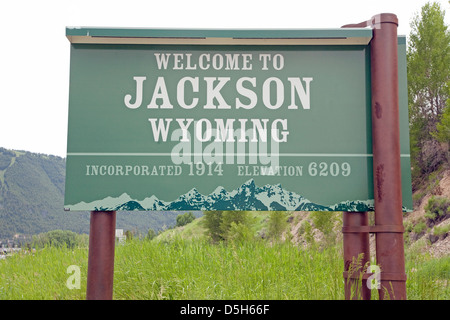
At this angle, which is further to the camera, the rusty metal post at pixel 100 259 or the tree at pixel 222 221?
the tree at pixel 222 221

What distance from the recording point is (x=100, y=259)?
3975mm

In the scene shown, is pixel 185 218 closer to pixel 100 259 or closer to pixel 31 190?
pixel 100 259

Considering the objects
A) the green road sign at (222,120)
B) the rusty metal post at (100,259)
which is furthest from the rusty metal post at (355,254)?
the rusty metal post at (100,259)

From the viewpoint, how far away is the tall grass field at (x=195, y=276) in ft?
14.4

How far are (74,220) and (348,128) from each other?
374 ft

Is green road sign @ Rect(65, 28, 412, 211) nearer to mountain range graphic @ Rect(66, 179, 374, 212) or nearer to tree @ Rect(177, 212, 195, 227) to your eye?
mountain range graphic @ Rect(66, 179, 374, 212)

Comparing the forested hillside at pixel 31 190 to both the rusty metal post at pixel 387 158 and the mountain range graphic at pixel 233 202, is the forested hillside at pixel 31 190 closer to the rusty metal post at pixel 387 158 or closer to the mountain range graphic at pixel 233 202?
the mountain range graphic at pixel 233 202

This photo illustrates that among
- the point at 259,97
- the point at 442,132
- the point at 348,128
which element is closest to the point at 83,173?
the point at 259,97

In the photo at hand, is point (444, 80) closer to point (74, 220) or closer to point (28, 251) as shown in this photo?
point (28, 251)

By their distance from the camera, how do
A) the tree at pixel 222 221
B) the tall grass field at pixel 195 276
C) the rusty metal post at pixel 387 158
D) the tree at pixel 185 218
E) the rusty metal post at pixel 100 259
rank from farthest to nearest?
the tree at pixel 185 218 → the tree at pixel 222 221 → the tall grass field at pixel 195 276 → the rusty metal post at pixel 100 259 → the rusty metal post at pixel 387 158

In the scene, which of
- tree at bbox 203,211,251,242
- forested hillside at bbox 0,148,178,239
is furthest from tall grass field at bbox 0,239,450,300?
forested hillside at bbox 0,148,178,239

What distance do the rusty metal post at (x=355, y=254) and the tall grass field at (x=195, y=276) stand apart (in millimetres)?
127

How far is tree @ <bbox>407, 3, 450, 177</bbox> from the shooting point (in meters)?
29.1

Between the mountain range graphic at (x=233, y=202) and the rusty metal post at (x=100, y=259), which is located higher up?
the mountain range graphic at (x=233, y=202)
